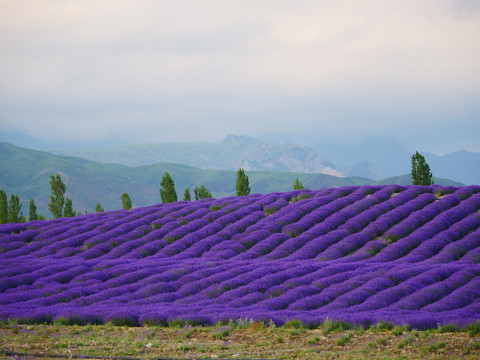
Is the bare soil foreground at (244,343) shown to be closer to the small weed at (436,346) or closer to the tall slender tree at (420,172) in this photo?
the small weed at (436,346)

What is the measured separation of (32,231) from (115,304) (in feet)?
62.1

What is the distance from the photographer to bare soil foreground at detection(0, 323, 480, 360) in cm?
1115

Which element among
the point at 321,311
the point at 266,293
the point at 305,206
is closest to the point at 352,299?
the point at 321,311

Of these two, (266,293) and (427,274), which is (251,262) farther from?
(427,274)

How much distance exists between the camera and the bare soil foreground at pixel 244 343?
36.6 feet

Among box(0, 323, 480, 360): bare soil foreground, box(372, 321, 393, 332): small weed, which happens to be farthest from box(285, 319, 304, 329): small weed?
box(372, 321, 393, 332): small weed

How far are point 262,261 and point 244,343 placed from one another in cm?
1183

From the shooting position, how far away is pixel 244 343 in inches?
488

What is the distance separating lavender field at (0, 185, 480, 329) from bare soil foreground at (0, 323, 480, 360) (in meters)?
0.88

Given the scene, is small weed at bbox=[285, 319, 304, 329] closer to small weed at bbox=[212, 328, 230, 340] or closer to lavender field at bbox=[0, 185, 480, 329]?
lavender field at bbox=[0, 185, 480, 329]

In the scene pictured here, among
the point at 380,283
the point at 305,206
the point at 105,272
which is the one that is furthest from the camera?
the point at 305,206

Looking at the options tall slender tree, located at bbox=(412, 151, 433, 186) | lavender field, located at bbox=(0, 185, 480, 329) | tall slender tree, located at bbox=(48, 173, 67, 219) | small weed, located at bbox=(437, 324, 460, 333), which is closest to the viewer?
small weed, located at bbox=(437, 324, 460, 333)

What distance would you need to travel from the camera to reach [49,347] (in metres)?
12.5

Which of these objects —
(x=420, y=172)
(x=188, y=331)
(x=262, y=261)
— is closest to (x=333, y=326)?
(x=188, y=331)
